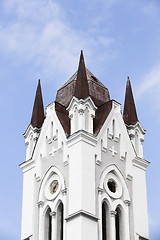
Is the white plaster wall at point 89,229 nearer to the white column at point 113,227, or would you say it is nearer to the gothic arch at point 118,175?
the white column at point 113,227

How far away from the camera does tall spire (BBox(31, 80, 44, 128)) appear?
3478cm

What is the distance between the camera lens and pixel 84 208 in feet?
94.7

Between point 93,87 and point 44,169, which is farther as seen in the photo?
point 93,87

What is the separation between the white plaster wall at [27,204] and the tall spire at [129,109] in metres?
5.55

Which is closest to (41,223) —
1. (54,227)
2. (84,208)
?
(54,227)

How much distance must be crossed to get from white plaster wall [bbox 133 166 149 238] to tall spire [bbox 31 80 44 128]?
557cm

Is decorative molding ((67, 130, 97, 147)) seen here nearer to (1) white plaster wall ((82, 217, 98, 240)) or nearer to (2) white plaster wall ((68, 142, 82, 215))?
(2) white plaster wall ((68, 142, 82, 215))

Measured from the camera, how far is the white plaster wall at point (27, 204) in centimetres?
3170

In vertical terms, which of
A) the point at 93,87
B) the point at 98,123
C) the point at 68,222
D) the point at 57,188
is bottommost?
the point at 68,222

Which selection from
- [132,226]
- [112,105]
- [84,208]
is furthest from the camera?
[112,105]

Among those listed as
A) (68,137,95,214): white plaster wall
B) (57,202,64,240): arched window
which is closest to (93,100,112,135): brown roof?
(68,137,95,214): white plaster wall

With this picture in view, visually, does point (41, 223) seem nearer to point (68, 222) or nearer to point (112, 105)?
point (68, 222)

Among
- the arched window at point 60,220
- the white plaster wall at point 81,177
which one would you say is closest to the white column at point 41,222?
the arched window at point 60,220

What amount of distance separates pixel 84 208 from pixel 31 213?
3.99 m
